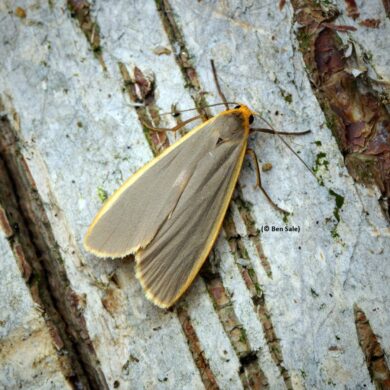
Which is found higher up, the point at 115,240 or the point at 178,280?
the point at 115,240

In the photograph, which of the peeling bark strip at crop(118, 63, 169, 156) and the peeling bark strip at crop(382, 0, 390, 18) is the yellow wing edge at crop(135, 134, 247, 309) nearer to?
the peeling bark strip at crop(118, 63, 169, 156)

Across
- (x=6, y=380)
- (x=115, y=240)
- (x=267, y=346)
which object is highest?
(x=115, y=240)

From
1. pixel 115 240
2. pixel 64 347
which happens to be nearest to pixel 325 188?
pixel 115 240

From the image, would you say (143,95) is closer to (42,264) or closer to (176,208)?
(176,208)

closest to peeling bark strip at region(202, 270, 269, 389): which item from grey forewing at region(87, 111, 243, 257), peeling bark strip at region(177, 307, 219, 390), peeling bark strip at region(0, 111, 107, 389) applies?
peeling bark strip at region(177, 307, 219, 390)

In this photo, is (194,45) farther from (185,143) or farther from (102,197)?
(102,197)
